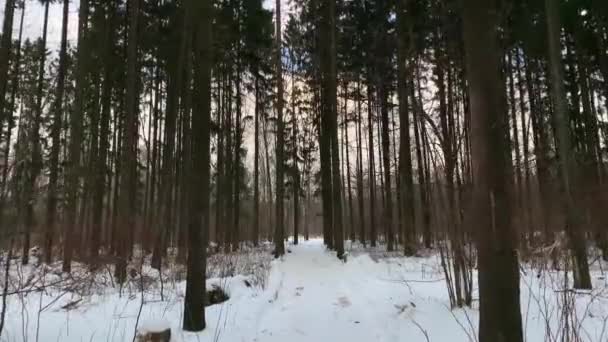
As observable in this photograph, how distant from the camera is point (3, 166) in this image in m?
2.95

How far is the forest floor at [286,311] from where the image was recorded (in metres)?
4.15

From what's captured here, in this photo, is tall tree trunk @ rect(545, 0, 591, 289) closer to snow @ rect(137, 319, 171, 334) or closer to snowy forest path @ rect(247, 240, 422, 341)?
snowy forest path @ rect(247, 240, 422, 341)

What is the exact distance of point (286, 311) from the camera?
571 cm

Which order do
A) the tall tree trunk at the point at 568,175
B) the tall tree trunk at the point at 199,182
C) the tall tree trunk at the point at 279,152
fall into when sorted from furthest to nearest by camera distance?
1. the tall tree trunk at the point at 279,152
2. the tall tree trunk at the point at 568,175
3. the tall tree trunk at the point at 199,182

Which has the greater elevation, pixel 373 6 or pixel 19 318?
pixel 373 6

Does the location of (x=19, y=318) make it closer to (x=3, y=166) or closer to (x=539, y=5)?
(x=3, y=166)

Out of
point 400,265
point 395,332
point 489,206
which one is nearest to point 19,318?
point 395,332

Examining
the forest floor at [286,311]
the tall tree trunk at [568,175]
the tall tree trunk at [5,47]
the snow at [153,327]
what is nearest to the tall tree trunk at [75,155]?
the tall tree trunk at [5,47]

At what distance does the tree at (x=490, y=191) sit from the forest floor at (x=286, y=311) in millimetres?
1117

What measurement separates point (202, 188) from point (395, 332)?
2.95 m

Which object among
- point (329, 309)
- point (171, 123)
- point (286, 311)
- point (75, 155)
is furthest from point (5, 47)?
point (329, 309)

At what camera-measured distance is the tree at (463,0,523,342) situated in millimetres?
2100

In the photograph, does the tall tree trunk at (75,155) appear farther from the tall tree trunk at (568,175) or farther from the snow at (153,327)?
the tall tree trunk at (568,175)

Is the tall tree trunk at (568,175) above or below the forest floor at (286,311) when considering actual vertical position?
above
